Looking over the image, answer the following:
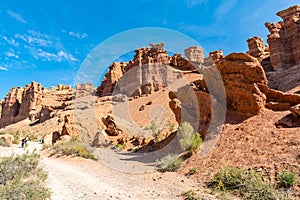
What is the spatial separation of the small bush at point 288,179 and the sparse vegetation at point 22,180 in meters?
5.98

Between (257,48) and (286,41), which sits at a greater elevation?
(257,48)

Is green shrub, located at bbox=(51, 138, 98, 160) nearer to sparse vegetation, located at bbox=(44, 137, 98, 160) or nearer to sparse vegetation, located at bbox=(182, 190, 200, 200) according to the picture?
sparse vegetation, located at bbox=(44, 137, 98, 160)

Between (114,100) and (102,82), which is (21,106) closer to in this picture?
(102,82)

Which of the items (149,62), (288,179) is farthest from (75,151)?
(149,62)

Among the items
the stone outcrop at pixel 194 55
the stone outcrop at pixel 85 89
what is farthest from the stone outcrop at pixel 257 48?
the stone outcrop at pixel 85 89

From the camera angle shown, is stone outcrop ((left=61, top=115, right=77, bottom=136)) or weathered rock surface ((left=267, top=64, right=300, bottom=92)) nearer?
weathered rock surface ((left=267, top=64, right=300, bottom=92))

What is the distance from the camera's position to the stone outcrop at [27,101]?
56719 millimetres

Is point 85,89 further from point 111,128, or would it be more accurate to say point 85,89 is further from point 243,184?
point 243,184

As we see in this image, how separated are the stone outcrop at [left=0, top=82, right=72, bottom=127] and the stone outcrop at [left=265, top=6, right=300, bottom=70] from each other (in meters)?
52.6

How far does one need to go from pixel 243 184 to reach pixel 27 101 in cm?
6685

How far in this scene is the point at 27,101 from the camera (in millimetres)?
58188

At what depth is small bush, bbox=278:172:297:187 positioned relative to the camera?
4852mm

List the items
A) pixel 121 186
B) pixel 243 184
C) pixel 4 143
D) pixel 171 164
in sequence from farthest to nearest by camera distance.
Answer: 1. pixel 4 143
2. pixel 171 164
3. pixel 121 186
4. pixel 243 184

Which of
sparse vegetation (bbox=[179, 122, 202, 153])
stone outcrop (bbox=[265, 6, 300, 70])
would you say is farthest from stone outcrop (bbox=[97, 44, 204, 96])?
sparse vegetation (bbox=[179, 122, 202, 153])
